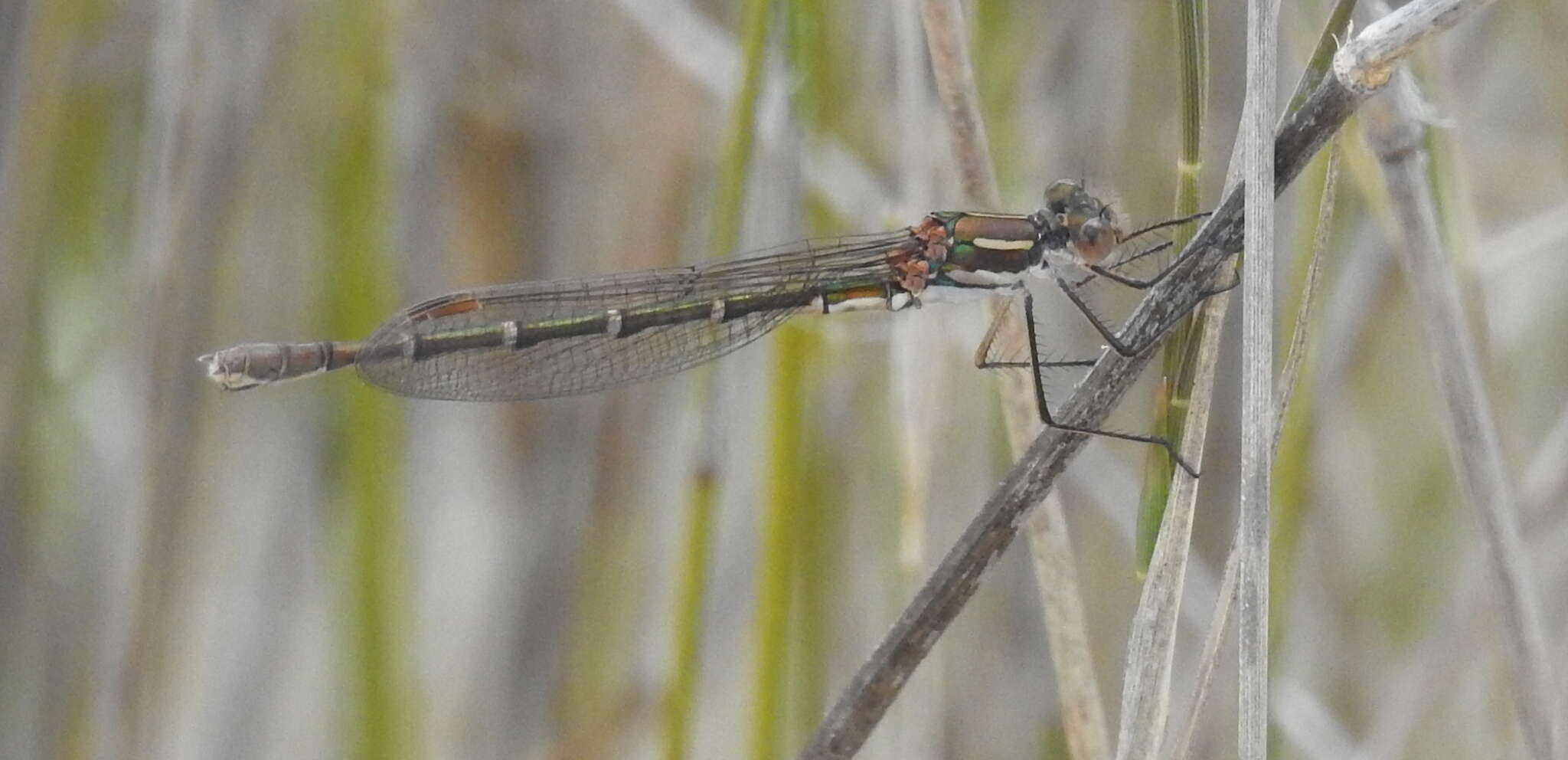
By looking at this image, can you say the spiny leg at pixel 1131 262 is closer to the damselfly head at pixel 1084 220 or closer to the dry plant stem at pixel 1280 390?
the damselfly head at pixel 1084 220

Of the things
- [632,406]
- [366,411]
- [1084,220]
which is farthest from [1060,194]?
[632,406]

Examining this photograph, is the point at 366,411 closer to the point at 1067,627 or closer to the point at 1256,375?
the point at 1067,627

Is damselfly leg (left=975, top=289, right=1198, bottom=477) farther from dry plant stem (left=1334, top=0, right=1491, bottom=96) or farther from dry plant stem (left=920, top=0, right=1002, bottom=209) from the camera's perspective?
dry plant stem (left=1334, top=0, right=1491, bottom=96)

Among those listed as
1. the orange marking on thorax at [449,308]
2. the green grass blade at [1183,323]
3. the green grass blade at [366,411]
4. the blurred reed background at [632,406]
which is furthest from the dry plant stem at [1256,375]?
the green grass blade at [366,411]

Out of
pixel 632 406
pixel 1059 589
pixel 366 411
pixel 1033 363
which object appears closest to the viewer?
pixel 1059 589

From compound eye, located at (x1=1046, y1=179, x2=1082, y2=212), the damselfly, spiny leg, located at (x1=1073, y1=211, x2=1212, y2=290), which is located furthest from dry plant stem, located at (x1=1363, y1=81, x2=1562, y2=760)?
compound eye, located at (x1=1046, y1=179, x2=1082, y2=212)

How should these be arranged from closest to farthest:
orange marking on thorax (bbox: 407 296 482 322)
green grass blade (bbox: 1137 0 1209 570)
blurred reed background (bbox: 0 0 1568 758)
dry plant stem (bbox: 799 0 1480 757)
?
green grass blade (bbox: 1137 0 1209 570)
dry plant stem (bbox: 799 0 1480 757)
blurred reed background (bbox: 0 0 1568 758)
orange marking on thorax (bbox: 407 296 482 322)
